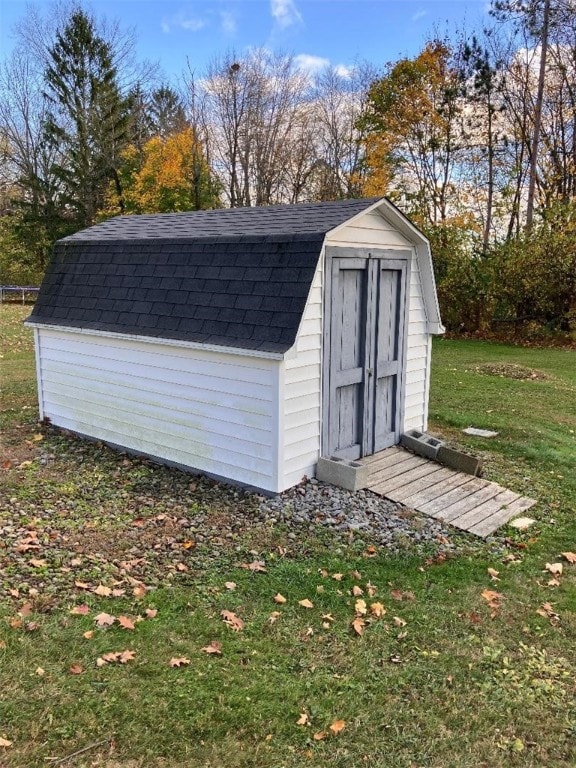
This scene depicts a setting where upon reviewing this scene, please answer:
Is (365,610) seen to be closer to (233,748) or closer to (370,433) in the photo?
(233,748)

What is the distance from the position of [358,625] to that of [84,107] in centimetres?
3082

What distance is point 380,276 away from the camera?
6871mm

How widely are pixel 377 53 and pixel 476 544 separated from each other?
2823 cm

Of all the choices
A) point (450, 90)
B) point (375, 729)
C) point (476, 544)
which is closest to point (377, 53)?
point (450, 90)

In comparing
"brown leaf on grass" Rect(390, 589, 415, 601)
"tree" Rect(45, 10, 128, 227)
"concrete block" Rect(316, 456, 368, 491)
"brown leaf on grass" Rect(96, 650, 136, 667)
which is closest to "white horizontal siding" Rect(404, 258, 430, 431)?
"concrete block" Rect(316, 456, 368, 491)

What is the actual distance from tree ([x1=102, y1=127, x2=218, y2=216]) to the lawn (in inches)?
890

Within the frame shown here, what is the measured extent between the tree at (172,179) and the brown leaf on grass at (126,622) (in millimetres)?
24901

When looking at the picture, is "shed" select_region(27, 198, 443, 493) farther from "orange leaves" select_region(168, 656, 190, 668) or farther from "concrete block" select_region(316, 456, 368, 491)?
"orange leaves" select_region(168, 656, 190, 668)

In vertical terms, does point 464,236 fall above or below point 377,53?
below

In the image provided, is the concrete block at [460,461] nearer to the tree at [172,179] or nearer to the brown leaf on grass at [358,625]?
the brown leaf on grass at [358,625]

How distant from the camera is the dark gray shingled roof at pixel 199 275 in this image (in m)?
5.84

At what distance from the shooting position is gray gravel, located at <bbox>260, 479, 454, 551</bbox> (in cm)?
539

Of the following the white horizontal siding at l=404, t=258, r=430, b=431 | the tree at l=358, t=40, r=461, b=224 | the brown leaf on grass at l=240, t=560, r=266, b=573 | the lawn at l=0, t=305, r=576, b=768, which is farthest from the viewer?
the tree at l=358, t=40, r=461, b=224

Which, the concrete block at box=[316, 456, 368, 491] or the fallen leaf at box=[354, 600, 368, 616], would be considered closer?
the fallen leaf at box=[354, 600, 368, 616]
